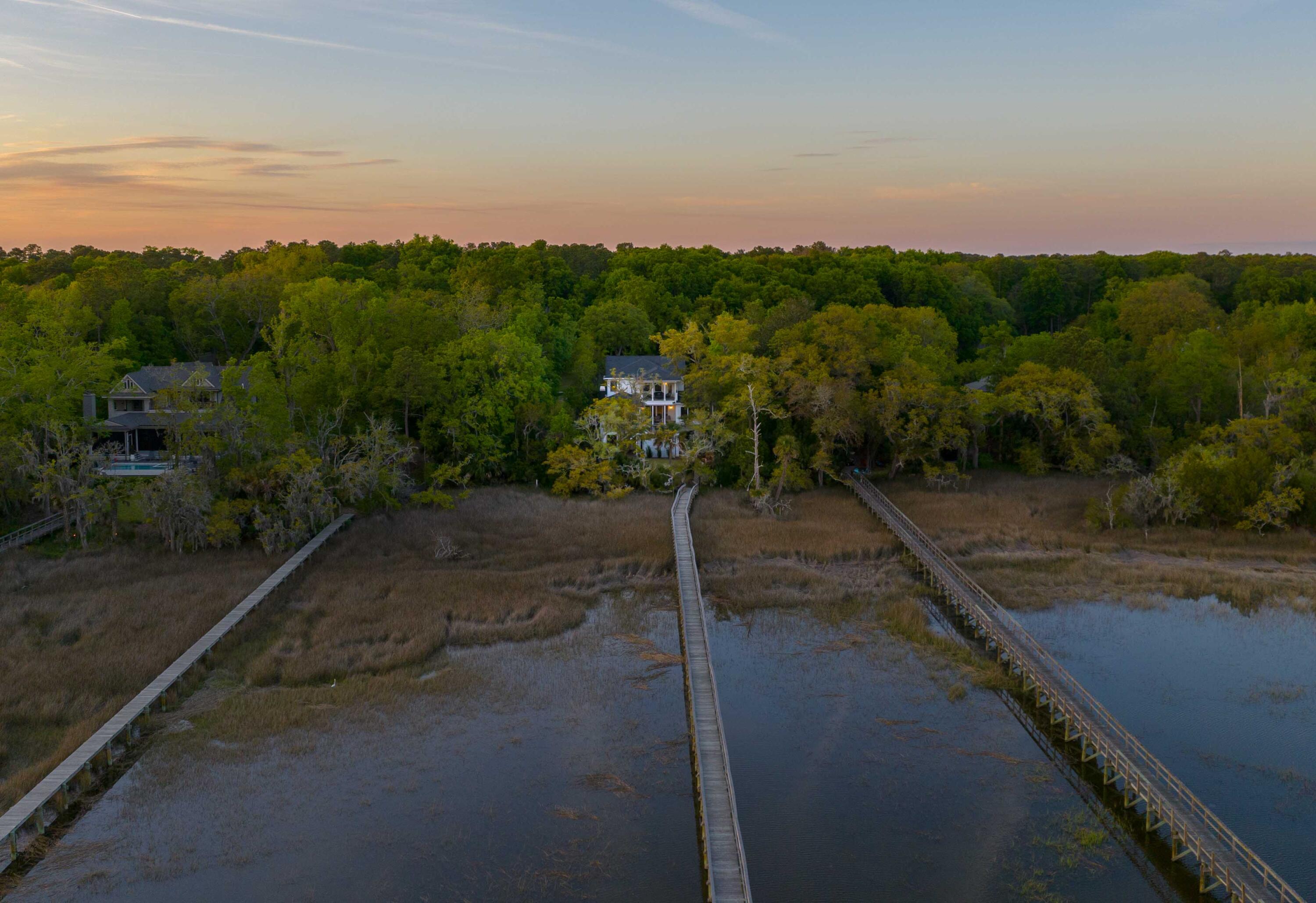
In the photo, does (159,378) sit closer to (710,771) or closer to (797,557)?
(797,557)

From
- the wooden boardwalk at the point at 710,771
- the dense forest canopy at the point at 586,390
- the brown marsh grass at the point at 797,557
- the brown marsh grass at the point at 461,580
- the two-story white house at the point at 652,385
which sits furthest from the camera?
the two-story white house at the point at 652,385

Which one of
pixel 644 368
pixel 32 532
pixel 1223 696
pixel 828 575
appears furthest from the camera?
pixel 644 368

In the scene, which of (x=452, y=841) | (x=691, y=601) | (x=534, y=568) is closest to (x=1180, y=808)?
Answer: (x=452, y=841)

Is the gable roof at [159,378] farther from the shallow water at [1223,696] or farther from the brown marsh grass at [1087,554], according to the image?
the shallow water at [1223,696]

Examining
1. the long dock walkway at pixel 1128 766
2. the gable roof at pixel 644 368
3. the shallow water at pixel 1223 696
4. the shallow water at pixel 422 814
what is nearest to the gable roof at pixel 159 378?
the gable roof at pixel 644 368

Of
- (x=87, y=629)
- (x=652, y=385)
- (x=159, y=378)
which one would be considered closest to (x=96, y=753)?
(x=87, y=629)

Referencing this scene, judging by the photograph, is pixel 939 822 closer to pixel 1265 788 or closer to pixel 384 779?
pixel 1265 788
